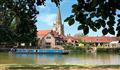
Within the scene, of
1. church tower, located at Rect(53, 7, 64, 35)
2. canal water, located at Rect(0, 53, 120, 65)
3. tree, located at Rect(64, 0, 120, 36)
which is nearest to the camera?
tree, located at Rect(64, 0, 120, 36)

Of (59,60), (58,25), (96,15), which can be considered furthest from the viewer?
(58,25)

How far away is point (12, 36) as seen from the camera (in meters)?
79.3

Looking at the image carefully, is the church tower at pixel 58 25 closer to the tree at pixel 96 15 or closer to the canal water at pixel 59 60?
the canal water at pixel 59 60

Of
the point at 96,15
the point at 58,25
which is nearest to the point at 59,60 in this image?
the point at 96,15

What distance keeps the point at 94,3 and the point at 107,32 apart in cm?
58

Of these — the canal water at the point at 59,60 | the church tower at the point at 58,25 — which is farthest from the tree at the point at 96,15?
the church tower at the point at 58,25

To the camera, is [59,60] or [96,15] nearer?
[96,15]

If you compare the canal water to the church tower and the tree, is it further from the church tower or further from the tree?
the church tower

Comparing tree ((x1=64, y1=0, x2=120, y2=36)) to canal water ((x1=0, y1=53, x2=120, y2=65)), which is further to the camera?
canal water ((x1=0, y1=53, x2=120, y2=65))

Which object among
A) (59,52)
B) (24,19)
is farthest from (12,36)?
(24,19)

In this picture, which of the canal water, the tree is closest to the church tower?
the canal water

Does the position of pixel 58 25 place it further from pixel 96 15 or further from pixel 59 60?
pixel 96 15

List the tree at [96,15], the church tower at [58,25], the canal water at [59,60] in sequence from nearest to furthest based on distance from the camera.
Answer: the tree at [96,15] → the canal water at [59,60] → the church tower at [58,25]

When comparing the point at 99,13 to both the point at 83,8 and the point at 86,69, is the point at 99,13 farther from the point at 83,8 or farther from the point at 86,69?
the point at 86,69
